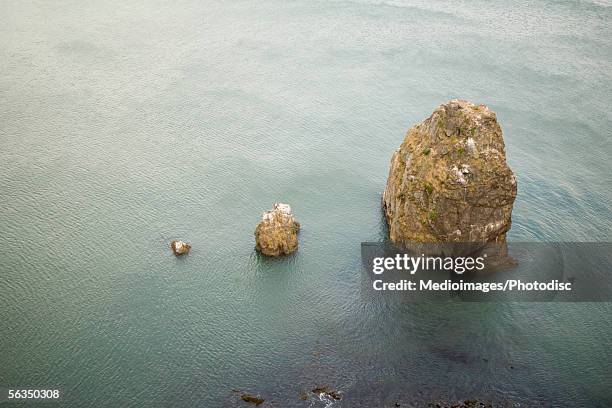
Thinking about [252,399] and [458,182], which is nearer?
[252,399]

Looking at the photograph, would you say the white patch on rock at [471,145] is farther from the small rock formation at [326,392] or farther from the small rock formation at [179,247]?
the small rock formation at [179,247]

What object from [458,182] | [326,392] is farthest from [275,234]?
[326,392]

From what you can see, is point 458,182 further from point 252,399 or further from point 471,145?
point 252,399

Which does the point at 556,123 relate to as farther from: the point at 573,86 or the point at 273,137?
the point at 273,137

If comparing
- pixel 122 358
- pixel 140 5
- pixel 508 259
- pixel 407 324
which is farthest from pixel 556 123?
pixel 140 5

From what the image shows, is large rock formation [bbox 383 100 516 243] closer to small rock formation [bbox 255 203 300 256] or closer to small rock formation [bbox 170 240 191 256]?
small rock formation [bbox 255 203 300 256]

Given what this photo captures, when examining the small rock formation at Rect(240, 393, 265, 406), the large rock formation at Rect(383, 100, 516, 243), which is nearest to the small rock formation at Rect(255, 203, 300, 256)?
the large rock formation at Rect(383, 100, 516, 243)
